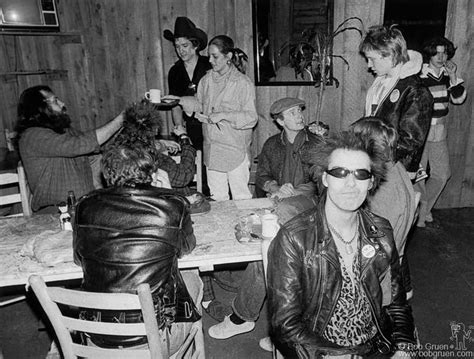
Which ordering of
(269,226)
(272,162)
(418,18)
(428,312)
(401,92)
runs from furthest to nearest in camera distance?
(418,18) → (272,162) → (428,312) → (401,92) → (269,226)

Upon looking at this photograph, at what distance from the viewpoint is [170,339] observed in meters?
2.10

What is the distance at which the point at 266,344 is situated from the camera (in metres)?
2.81

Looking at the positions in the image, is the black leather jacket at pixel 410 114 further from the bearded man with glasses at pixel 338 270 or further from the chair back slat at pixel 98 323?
the chair back slat at pixel 98 323

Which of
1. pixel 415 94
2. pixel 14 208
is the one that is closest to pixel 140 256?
pixel 415 94

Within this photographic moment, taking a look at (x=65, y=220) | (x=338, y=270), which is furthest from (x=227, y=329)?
(x=338, y=270)

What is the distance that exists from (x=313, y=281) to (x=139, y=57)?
338 centimetres

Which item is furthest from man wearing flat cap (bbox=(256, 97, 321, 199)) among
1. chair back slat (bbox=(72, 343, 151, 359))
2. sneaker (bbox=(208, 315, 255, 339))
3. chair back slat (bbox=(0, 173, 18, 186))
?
chair back slat (bbox=(0, 173, 18, 186))

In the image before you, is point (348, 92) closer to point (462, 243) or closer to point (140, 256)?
point (462, 243)

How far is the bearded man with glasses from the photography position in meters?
1.82

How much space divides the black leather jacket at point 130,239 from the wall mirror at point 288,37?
2.83 metres

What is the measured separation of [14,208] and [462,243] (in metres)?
4.22

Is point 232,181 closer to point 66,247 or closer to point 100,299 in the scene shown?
point 66,247

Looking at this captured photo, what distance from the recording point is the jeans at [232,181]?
4035mm

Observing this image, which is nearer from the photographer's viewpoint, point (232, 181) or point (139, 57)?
point (232, 181)
